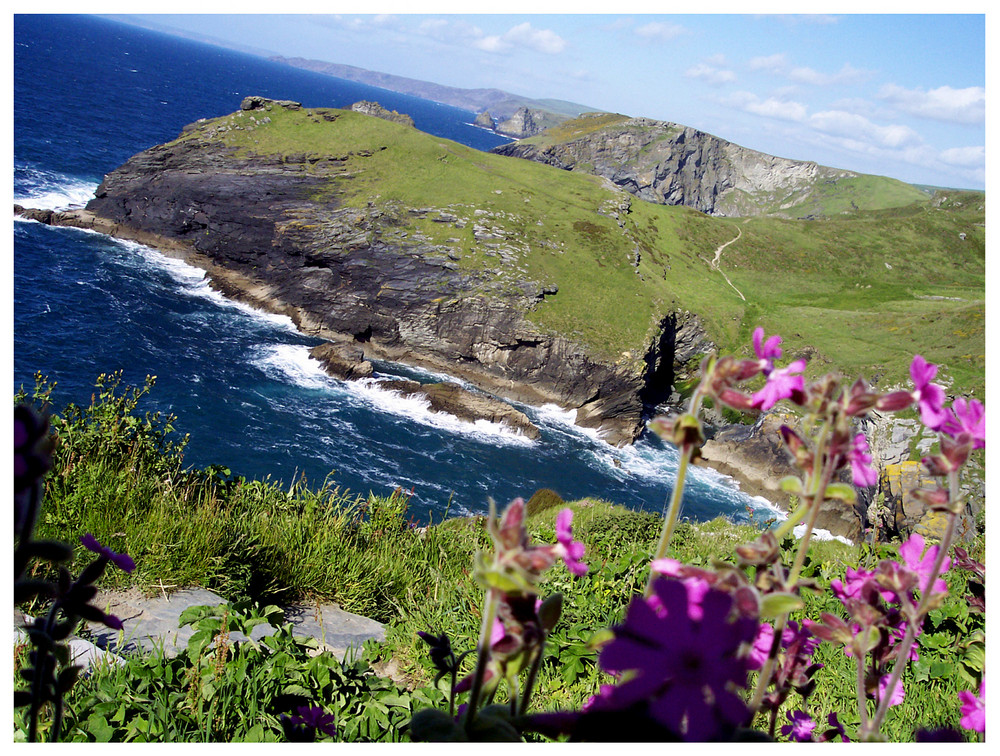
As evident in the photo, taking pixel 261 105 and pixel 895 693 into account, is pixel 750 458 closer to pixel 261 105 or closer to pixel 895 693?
pixel 895 693

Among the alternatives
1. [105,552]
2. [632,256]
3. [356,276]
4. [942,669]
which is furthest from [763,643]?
[632,256]

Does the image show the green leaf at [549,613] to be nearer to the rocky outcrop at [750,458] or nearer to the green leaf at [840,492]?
the green leaf at [840,492]

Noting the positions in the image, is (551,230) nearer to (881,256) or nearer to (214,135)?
(214,135)

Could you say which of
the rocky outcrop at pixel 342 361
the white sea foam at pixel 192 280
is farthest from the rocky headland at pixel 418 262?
A: the white sea foam at pixel 192 280

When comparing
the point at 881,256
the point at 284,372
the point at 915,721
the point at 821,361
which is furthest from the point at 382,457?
the point at 881,256

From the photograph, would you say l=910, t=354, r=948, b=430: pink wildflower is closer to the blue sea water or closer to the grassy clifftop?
the blue sea water

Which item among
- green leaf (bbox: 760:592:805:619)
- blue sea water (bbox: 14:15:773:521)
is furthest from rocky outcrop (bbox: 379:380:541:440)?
green leaf (bbox: 760:592:805:619)
